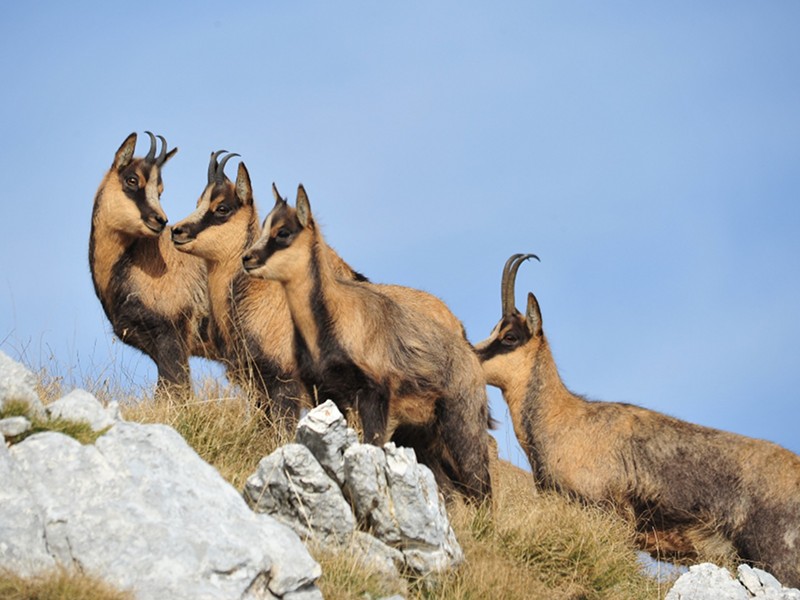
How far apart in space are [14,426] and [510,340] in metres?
6.71

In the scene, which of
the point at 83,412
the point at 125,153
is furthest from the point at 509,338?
the point at 83,412

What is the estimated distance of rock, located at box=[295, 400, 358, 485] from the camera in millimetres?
9281

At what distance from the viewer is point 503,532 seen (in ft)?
35.1

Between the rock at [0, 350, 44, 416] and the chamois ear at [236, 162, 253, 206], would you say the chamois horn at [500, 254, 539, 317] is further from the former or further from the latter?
the rock at [0, 350, 44, 416]

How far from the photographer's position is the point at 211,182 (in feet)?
42.4

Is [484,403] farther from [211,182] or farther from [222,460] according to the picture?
[211,182]

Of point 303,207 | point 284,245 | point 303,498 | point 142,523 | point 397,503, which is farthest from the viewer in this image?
point 303,207

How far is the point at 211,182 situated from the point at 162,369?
2.05 meters

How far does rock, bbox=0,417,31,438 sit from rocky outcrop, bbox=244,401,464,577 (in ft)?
5.60

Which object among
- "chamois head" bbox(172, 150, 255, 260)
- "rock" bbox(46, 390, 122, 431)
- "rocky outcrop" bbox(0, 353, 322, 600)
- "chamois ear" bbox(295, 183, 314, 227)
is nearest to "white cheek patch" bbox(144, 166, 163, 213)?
"chamois head" bbox(172, 150, 255, 260)

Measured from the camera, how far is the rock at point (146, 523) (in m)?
7.48

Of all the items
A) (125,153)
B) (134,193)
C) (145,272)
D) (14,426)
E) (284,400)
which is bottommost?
(14,426)

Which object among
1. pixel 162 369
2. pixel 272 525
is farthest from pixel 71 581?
pixel 162 369

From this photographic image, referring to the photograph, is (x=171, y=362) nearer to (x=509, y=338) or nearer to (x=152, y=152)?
(x=152, y=152)
